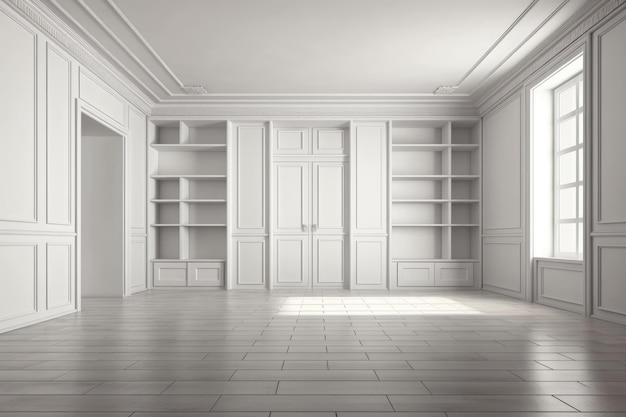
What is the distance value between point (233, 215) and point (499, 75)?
4.46m

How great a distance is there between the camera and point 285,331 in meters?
4.40

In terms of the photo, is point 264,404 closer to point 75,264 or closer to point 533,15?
point 75,264

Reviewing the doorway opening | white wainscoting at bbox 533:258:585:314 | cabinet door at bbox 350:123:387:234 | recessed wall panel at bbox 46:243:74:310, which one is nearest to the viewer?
recessed wall panel at bbox 46:243:74:310

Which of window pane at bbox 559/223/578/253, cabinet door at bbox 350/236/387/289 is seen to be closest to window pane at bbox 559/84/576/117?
window pane at bbox 559/223/578/253

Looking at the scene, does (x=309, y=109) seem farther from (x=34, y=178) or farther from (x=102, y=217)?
(x=34, y=178)

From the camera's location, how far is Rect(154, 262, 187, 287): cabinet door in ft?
27.7

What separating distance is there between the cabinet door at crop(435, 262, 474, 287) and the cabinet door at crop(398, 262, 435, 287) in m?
0.14

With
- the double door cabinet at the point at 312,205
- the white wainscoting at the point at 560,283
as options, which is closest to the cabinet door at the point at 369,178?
the double door cabinet at the point at 312,205

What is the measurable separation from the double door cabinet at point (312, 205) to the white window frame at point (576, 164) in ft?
6.35

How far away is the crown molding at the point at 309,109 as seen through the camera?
Result: 8.53 meters

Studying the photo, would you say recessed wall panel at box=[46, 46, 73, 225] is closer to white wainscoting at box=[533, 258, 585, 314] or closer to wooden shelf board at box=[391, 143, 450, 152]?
wooden shelf board at box=[391, 143, 450, 152]

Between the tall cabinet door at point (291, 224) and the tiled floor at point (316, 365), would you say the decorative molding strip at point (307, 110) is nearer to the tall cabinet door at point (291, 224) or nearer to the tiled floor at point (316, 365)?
the tall cabinet door at point (291, 224)

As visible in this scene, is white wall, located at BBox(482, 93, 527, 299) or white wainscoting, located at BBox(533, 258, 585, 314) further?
white wall, located at BBox(482, 93, 527, 299)

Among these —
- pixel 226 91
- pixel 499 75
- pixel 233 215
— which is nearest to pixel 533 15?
pixel 499 75
